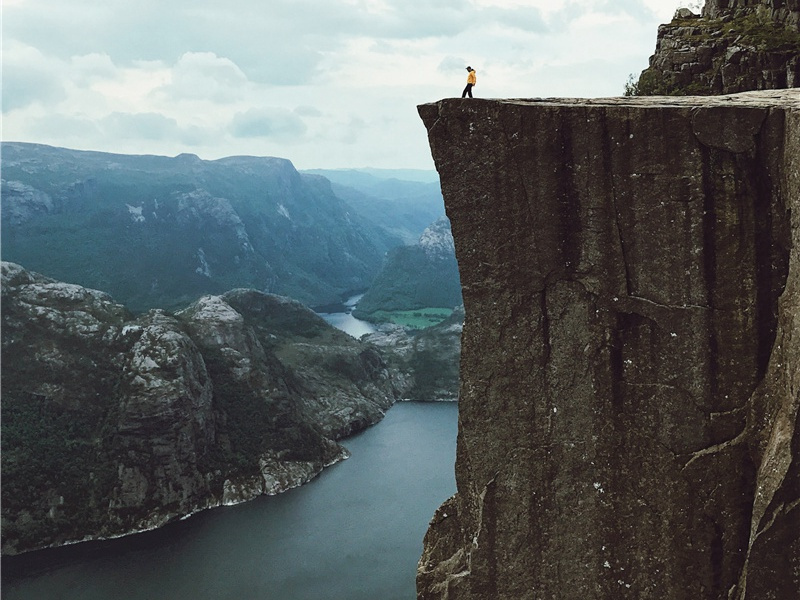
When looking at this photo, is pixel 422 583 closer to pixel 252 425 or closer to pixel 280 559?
pixel 280 559

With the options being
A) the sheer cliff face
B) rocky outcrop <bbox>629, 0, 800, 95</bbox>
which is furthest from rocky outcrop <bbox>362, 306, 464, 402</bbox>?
the sheer cliff face

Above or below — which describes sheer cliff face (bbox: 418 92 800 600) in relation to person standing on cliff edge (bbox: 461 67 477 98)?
below

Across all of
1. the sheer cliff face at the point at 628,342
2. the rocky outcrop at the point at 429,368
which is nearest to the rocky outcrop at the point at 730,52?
the sheer cliff face at the point at 628,342

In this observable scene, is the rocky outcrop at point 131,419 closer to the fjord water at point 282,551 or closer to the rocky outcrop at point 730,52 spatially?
the fjord water at point 282,551

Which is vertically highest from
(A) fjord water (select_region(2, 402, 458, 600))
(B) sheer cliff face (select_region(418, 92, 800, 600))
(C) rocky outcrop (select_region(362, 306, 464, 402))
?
(B) sheer cliff face (select_region(418, 92, 800, 600))

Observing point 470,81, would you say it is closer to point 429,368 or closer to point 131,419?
point 131,419

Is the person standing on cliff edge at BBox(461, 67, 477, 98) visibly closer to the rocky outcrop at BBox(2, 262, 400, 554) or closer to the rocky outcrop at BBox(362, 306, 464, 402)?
the rocky outcrop at BBox(2, 262, 400, 554)

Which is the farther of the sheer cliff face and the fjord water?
the fjord water

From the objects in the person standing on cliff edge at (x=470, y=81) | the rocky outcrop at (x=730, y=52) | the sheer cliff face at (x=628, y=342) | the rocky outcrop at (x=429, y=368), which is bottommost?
the rocky outcrop at (x=429, y=368)
